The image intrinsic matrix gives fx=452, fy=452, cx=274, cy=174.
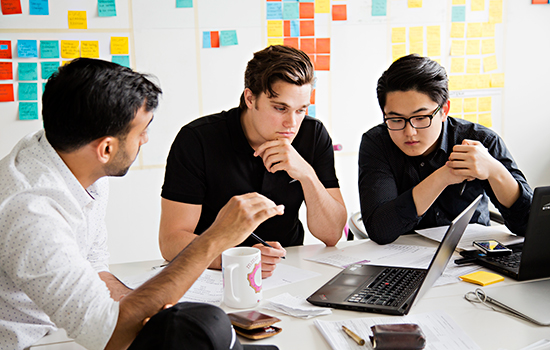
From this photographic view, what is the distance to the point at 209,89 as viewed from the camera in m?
2.94

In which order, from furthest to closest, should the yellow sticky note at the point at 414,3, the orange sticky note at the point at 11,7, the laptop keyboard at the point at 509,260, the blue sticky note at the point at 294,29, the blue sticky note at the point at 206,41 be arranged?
the yellow sticky note at the point at 414,3 < the blue sticky note at the point at 294,29 < the blue sticky note at the point at 206,41 < the orange sticky note at the point at 11,7 < the laptop keyboard at the point at 509,260

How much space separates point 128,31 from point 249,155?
155 cm

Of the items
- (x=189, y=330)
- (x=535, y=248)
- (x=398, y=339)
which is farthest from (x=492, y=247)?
(x=189, y=330)

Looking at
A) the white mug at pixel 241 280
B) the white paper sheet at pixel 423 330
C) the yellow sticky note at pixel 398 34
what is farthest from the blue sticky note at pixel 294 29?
the white paper sheet at pixel 423 330

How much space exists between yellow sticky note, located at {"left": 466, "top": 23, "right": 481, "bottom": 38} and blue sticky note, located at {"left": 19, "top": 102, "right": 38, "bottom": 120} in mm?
→ 2901

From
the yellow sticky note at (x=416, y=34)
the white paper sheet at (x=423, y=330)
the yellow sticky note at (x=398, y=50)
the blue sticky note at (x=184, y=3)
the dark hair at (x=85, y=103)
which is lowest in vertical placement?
the white paper sheet at (x=423, y=330)

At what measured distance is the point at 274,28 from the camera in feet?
9.71

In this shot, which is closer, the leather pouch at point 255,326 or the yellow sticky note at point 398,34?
the leather pouch at point 255,326

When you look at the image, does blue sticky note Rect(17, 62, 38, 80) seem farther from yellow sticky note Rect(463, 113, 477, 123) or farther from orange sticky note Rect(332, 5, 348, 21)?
yellow sticky note Rect(463, 113, 477, 123)

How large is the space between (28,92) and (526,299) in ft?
9.13

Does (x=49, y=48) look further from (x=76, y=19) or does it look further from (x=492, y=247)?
(x=492, y=247)

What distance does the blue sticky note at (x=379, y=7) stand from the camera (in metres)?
3.05

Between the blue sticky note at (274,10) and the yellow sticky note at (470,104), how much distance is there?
1450 mm

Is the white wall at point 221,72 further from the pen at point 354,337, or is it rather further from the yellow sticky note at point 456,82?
the pen at point 354,337
